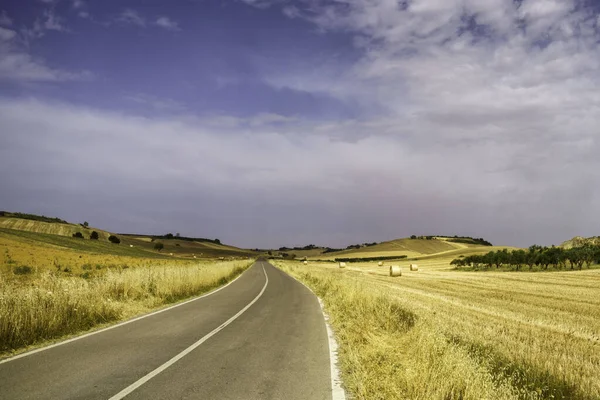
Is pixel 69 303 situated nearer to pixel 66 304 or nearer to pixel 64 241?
pixel 66 304

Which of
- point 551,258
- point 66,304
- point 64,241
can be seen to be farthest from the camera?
point 64,241

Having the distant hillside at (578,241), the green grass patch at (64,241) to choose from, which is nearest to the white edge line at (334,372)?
the distant hillside at (578,241)

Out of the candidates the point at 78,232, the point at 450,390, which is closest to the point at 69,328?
the point at 450,390

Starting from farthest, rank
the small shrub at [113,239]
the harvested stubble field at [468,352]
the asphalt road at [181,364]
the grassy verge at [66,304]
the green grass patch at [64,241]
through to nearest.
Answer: the small shrub at [113,239], the green grass patch at [64,241], the grassy verge at [66,304], the asphalt road at [181,364], the harvested stubble field at [468,352]

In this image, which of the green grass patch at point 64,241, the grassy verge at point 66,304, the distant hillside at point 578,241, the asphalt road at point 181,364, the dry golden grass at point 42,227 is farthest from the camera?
the dry golden grass at point 42,227

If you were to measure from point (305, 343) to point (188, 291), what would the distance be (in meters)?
13.6

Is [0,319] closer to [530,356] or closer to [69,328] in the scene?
[69,328]

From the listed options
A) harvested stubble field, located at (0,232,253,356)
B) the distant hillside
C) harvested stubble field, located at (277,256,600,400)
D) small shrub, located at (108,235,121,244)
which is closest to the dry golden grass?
small shrub, located at (108,235,121,244)

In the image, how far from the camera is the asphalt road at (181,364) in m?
6.21

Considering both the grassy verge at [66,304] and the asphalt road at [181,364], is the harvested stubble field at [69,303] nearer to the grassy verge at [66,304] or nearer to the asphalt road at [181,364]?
the grassy verge at [66,304]

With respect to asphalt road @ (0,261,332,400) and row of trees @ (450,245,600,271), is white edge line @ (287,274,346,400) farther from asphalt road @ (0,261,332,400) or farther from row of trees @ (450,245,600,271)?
row of trees @ (450,245,600,271)

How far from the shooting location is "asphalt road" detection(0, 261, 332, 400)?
6.21 meters

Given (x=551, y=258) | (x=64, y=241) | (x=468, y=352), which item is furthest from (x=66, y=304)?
(x=64, y=241)

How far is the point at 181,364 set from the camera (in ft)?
25.6
